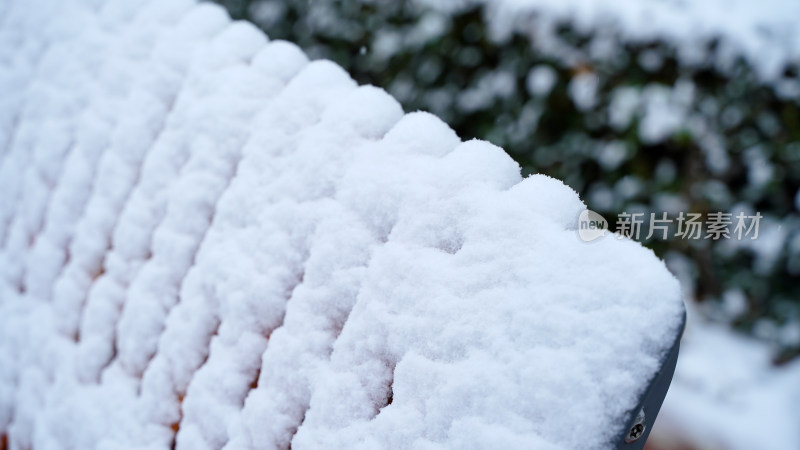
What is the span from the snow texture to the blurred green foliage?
139 cm

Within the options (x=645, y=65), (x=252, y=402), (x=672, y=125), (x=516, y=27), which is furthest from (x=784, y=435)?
(x=252, y=402)

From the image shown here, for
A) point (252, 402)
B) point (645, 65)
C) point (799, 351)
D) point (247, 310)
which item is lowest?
point (799, 351)

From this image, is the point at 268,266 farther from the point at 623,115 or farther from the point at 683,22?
the point at 683,22

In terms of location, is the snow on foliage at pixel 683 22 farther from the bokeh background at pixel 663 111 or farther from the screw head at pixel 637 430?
the screw head at pixel 637 430

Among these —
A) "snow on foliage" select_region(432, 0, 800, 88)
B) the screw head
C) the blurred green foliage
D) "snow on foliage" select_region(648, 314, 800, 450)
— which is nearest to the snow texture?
the screw head

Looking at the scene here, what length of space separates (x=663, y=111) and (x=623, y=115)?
0.17 meters

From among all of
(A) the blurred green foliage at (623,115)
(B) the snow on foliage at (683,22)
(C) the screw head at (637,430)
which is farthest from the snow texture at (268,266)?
(B) the snow on foliage at (683,22)

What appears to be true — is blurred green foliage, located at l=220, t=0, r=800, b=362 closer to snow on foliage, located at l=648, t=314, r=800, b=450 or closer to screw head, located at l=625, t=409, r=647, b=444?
snow on foliage, located at l=648, t=314, r=800, b=450

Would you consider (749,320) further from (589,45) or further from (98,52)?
(98,52)

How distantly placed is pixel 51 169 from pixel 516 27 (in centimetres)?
192

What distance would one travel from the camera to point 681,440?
7.87 feet

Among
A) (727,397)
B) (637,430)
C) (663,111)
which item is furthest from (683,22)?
(637,430)

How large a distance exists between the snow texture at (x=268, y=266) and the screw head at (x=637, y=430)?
5 centimetres

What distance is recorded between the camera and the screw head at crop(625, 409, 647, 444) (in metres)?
0.59
